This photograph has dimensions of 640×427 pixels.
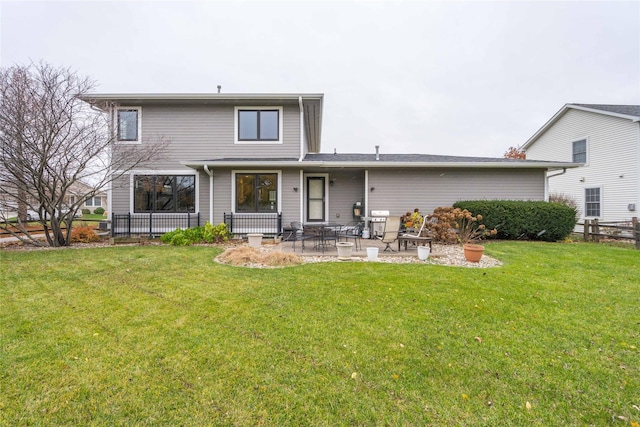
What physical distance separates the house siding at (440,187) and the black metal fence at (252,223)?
3649 millimetres

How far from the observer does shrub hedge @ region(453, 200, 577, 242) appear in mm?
9086

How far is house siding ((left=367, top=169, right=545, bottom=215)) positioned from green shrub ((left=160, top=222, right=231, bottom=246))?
17.9 ft

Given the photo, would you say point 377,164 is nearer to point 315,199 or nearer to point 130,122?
point 315,199

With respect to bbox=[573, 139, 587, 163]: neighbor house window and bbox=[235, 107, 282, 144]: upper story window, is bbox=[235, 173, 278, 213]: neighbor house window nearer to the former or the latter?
bbox=[235, 107, 282, 144]: upper story window

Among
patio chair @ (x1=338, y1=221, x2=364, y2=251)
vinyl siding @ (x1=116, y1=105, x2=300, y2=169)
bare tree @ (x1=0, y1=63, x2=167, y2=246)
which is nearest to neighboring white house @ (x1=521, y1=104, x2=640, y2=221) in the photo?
patio chair @ (x1=338, y1=221, x2=364, y2=251)

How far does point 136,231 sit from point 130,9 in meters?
10.1

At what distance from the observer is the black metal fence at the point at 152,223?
10.3 m

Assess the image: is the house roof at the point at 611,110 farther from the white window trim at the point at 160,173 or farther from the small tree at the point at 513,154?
the white window trim at the point at 160,173

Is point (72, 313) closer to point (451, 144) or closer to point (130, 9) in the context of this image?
point (130, 9)

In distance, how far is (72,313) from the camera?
3301mm

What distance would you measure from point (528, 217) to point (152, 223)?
1336 centimetres

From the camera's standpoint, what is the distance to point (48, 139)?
24.3 feet

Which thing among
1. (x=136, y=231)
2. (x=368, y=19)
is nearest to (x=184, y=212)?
(x=136, y=231)

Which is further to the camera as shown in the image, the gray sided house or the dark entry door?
the dark entry door
